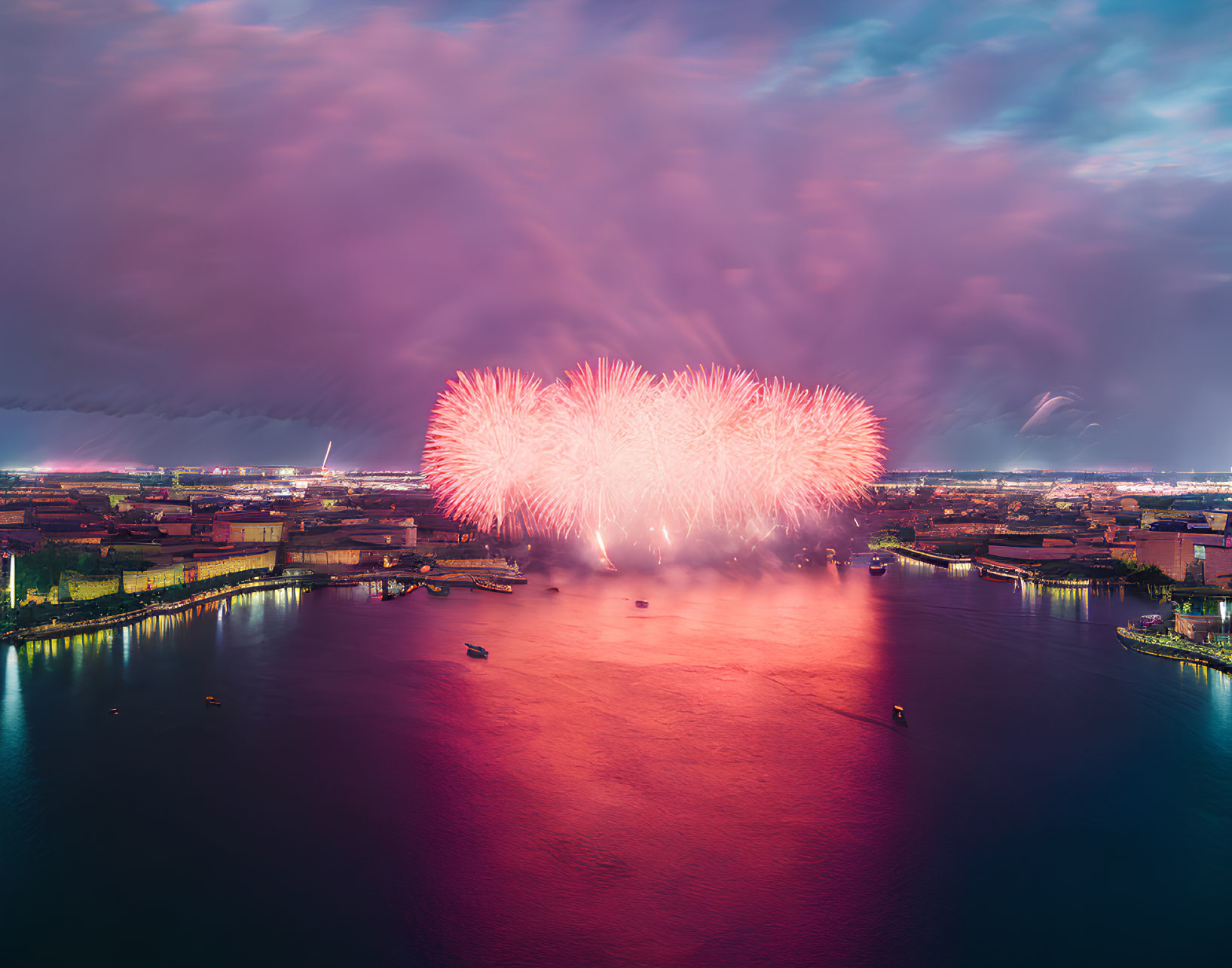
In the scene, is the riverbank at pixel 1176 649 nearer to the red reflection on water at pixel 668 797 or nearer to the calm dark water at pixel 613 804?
the calm dark water at pixel 613 804

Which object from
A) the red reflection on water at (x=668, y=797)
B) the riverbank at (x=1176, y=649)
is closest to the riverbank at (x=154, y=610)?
the red reflection on water at (x=668, y=797)

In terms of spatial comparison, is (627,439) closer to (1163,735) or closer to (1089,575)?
(1163,735)

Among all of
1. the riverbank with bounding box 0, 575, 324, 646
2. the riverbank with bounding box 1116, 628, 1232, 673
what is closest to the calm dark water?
the riverbank with bounding box 1116, 628, 1232, 673

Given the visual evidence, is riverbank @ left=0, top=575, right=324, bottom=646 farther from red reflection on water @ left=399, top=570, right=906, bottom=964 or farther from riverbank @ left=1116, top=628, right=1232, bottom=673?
riverbank @ left=1116, top=628, right=1232, bottom=673

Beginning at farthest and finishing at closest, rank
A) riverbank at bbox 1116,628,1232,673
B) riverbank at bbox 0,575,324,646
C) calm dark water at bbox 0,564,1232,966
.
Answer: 1. riverbank at bbox 0,575,324,646
2. riverbank at bbox 1116,628,1232,673
3. calm dark water at bbox 0,564,1232,966

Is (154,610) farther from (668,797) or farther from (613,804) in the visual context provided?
(668,797)

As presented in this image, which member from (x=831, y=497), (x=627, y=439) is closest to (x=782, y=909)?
(x=627, y=439)
